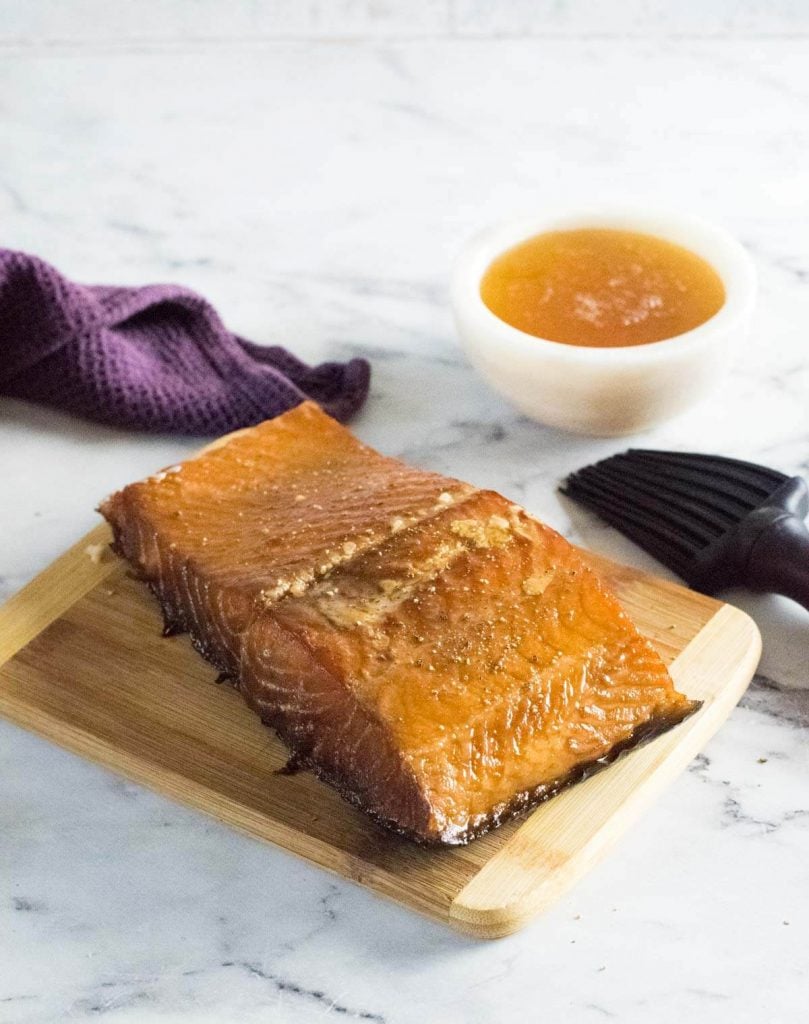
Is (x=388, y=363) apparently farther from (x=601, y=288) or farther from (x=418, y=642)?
(x=418, y=642)

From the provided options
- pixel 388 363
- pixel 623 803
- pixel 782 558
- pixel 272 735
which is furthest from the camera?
pixel 388 363

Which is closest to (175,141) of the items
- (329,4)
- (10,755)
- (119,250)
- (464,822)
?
(119,250)

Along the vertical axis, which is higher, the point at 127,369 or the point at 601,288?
the point at 601,288

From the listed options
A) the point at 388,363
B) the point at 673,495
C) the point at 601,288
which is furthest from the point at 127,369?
the point at 673,495

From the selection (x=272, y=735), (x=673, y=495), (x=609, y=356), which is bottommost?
(x=272, y=735)

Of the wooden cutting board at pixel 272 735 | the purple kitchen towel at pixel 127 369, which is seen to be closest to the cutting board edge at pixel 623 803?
the wooden cutting board at pixel 272 735

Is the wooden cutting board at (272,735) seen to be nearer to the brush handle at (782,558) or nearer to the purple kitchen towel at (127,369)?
the brush handle at (782,558)

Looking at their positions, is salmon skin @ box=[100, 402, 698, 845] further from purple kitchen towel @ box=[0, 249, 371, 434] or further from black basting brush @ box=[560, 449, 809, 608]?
purple kitchen towel @ box=[0, 249, 371, 434]
